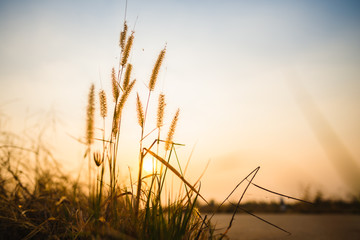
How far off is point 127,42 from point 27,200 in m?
1.63

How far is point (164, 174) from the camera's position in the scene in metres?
1.18

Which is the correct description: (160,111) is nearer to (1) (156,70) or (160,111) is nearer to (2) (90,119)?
(1) (156,70)

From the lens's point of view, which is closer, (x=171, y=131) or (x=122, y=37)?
(x=171, y=131)

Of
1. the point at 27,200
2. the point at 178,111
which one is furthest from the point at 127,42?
the point at 27,200

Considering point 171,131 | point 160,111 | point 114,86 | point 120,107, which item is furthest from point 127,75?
point 171,131

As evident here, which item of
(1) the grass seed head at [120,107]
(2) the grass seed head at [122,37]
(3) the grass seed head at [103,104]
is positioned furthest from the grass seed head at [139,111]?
(2) the grass seed head at [122,37]

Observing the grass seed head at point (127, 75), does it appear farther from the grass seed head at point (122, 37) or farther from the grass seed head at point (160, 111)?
the grass seed head at point (160, 111)

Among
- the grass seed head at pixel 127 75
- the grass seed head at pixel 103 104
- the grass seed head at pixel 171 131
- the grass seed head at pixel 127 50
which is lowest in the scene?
the grass seed head at pixel 171 131

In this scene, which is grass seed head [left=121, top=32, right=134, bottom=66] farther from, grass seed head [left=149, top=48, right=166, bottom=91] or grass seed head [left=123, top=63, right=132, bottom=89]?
grass seed head [left=149, top=48, right=166, bottom=91]

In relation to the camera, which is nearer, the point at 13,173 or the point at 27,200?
the point at 27,200

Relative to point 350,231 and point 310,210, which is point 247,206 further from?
point 350,231

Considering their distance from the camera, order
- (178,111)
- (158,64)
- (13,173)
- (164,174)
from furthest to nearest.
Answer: (13,173), (158,64), (178,111), (164,174)

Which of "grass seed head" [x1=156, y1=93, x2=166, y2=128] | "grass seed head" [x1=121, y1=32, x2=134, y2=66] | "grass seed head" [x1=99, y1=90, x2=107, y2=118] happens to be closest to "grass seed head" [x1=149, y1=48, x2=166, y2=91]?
"grass seed head" [x1=156, y1=93, x2=166, y2=128]

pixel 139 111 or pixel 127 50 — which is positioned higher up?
pixel 127 50
